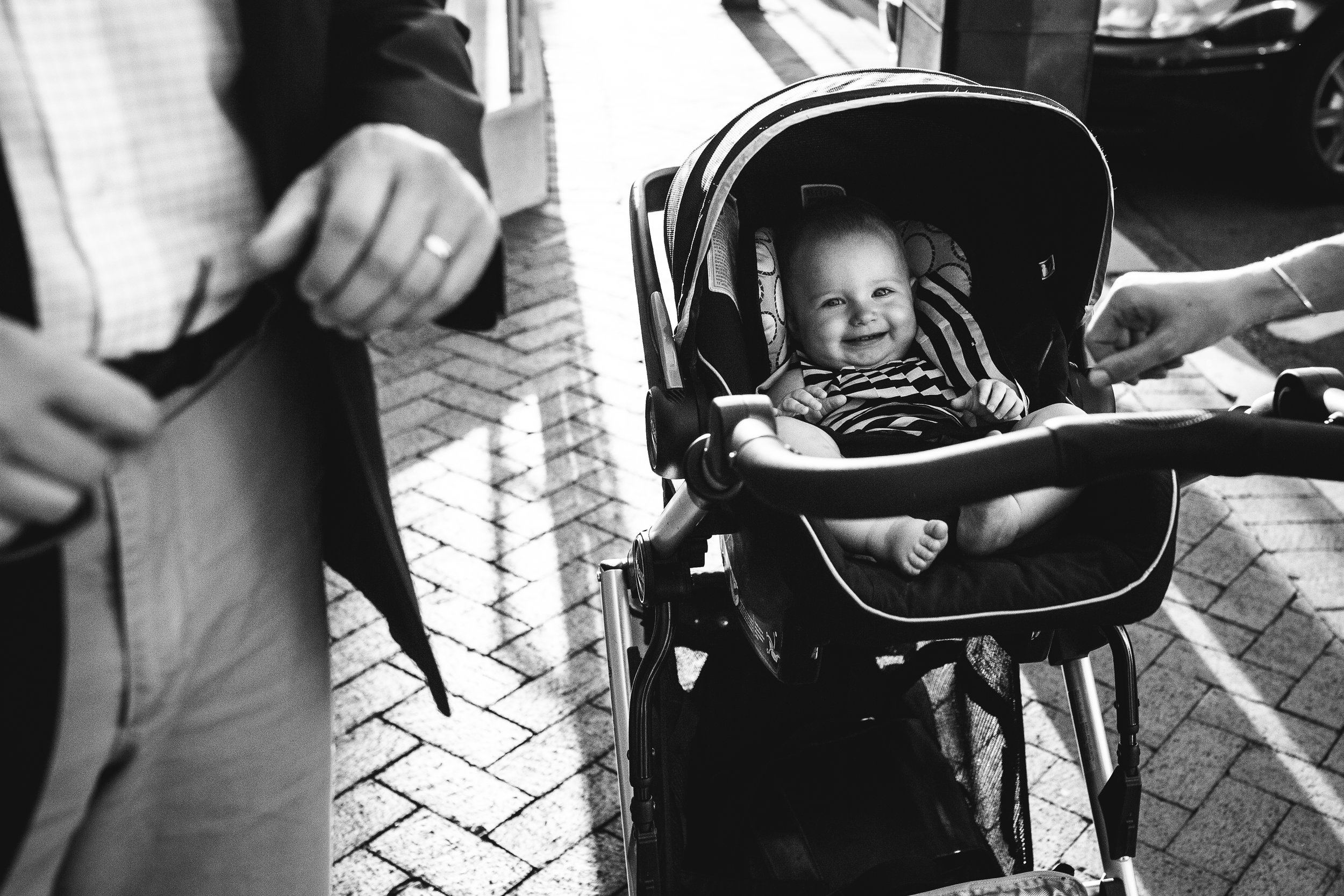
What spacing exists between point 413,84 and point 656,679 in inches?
46.2

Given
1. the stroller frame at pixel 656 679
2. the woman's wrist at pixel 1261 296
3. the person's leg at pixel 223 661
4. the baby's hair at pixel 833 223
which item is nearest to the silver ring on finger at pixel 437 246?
the person's leg at pixel 223 661

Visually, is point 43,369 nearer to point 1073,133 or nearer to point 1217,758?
point 1073,133

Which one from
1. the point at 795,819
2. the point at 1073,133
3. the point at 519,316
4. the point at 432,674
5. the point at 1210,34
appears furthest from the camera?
the point at 1210,34

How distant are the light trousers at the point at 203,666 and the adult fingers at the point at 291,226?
20 centimetres

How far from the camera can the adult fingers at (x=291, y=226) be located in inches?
39.4

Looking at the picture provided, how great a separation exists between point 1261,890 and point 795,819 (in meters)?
1.27

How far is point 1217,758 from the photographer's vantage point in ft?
9.71

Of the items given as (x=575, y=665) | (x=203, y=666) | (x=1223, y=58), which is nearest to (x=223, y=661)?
(x=203, y=666)

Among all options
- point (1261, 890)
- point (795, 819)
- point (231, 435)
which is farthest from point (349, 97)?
point (1261, 890)

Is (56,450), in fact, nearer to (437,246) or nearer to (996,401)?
(437,246)

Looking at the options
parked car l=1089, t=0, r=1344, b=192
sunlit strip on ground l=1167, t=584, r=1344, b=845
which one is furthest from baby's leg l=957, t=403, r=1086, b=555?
parked car l=1089, t=0, r=1344, b=192

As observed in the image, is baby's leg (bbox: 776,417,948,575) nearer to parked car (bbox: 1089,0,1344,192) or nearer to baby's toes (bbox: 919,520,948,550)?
baby's toes (bbox: 919,520,948,550)

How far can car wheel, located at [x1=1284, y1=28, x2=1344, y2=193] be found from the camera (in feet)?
19.9

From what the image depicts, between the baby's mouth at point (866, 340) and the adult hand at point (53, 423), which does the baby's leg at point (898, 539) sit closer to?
the baby's mouth at point (866, 340)
